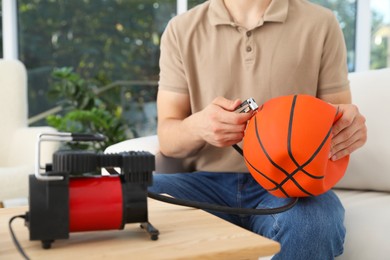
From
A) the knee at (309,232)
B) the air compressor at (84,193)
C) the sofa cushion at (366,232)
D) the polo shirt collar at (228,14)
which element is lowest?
the sofa cushion at (366,232)

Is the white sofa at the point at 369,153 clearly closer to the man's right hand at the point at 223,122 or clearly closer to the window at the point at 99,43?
Answer: the man's right hand at the point at 223,122

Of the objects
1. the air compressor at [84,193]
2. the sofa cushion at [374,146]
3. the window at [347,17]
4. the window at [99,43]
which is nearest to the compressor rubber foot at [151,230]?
the air compressor at [84,193]

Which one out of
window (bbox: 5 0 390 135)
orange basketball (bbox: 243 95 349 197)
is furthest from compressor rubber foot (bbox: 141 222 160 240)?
window (bbox: 5 0 390 135)

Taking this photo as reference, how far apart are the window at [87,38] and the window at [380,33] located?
5.22 ft

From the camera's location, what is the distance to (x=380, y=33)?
152 inches

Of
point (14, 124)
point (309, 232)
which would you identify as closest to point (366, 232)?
point (309, 232)

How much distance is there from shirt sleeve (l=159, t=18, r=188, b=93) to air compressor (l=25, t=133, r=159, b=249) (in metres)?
0.75

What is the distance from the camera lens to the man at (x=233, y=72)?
1364mm

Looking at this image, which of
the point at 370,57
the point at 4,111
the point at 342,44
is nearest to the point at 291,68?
the point at 342,44

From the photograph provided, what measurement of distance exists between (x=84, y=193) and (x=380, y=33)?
3.63 meters

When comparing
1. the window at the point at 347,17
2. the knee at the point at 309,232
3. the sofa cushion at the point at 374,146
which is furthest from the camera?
the window at the point at 347,17

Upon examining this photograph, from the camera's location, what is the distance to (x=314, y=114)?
1.00m

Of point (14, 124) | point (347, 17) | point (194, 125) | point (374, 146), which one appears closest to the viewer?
point (194, 125)

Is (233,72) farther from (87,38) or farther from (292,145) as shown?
(87,38)
